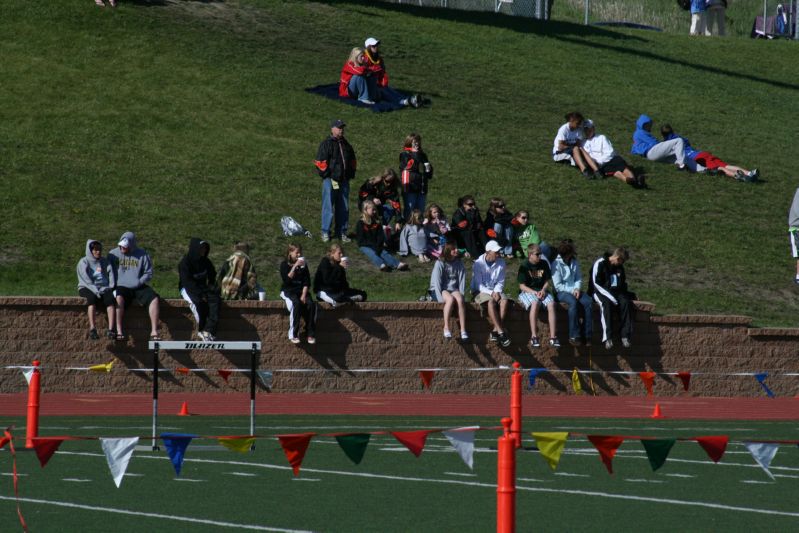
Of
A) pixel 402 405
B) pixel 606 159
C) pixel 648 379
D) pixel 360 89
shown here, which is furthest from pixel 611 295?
pixel 360 89

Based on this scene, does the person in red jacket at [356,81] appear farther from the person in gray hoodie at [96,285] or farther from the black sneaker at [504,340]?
the person in gray hoodie at [96,285]

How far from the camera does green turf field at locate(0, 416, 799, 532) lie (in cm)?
977

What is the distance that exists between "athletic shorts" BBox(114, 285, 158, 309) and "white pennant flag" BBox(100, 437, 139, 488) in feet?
40.7

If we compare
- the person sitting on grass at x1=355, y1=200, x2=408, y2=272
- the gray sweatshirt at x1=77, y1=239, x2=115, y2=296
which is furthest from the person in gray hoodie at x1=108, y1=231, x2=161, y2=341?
the person sitting on grass at x1=355, y1=200, x2=408, y2=272

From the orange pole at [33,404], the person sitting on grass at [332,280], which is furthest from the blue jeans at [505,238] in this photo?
the orange pole at [33,404]

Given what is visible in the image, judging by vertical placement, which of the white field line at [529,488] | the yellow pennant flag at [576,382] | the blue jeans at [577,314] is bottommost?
the yellow pennant flag at [576,382]

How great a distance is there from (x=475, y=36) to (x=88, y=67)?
13.5 m

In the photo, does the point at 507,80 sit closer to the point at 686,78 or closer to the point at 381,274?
the point at 686,78

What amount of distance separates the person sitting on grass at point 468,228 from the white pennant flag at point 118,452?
54.8 feet

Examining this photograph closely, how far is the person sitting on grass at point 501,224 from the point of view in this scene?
2556cm

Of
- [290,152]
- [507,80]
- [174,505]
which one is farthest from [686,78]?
[174,505]

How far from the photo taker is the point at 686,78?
1677 inches

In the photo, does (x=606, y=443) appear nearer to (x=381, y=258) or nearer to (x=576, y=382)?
(x=576, y=382)

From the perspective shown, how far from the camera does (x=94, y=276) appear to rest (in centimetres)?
2086
